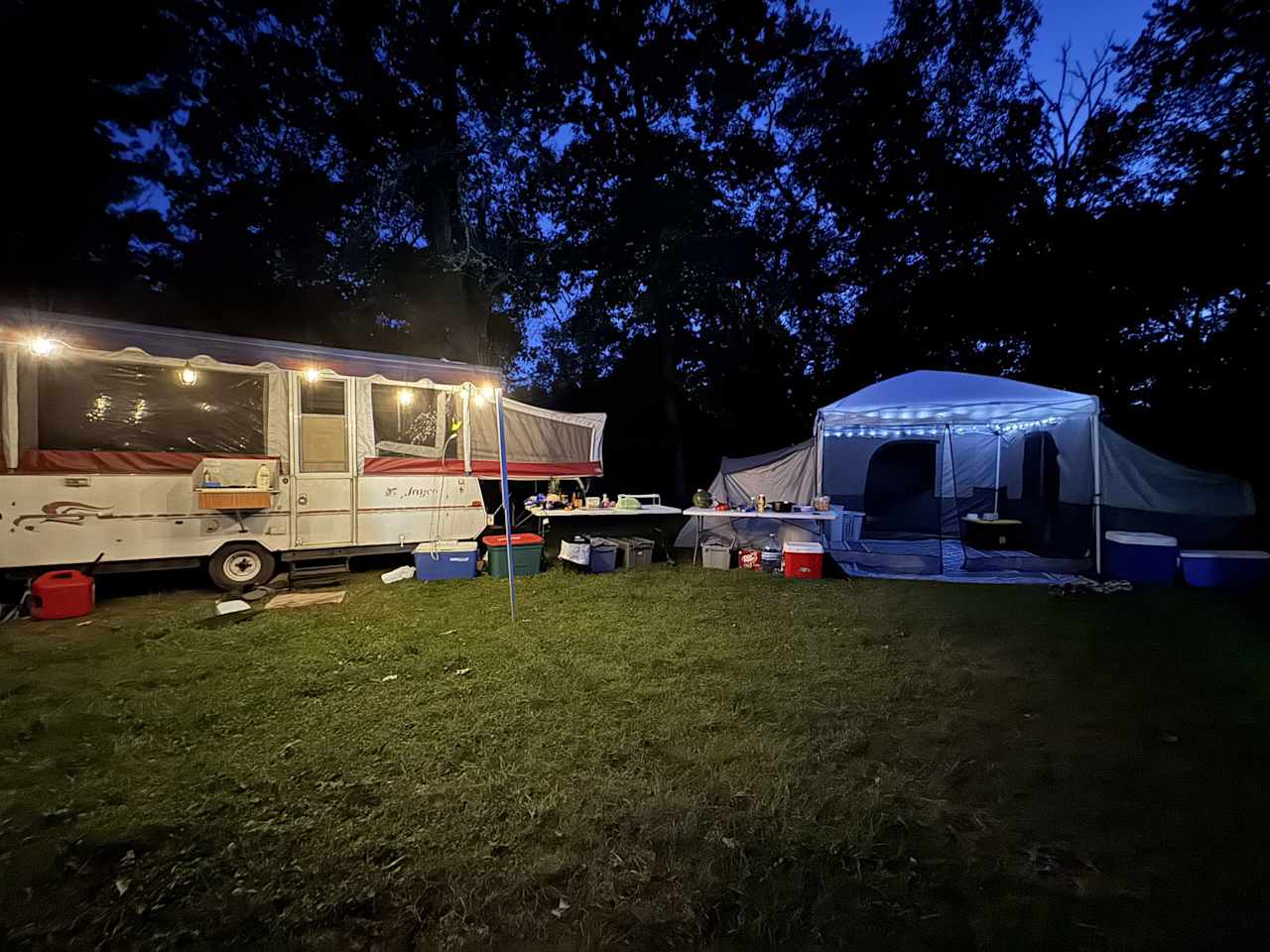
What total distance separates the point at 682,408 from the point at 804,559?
8677 millimetres

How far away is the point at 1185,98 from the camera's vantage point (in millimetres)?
10227

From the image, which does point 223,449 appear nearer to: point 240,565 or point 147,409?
point 147,409

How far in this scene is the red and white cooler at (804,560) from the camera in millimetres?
6938

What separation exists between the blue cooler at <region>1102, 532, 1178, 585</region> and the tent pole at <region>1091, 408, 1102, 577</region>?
0.45 ft

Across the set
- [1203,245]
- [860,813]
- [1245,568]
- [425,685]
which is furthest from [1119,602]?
[1203,245]

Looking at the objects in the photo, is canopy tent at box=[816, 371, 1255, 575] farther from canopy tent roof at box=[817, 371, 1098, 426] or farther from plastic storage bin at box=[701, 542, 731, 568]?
plastic storage bin at box=[701, 542, 731, 568]

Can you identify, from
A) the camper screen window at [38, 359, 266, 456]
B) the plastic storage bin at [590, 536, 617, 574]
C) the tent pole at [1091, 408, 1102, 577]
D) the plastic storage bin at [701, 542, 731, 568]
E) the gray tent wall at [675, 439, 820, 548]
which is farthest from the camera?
the gray tent wall at [675, 439, 820, 548]

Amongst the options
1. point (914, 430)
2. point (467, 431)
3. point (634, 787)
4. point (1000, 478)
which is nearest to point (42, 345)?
point (467, 431)

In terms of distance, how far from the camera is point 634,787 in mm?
2580

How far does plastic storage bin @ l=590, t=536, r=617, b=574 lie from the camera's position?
7.23 m

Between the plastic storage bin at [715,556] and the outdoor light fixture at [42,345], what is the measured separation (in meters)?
7.52

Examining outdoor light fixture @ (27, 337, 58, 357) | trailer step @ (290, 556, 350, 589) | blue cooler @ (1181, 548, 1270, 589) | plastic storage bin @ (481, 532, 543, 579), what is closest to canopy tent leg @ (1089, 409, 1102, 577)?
blue cooler @ (1181, 548, 1270, 589)

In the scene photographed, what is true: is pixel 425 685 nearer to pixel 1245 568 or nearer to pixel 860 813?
pixel 860 813

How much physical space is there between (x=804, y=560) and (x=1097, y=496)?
3.79 meters
